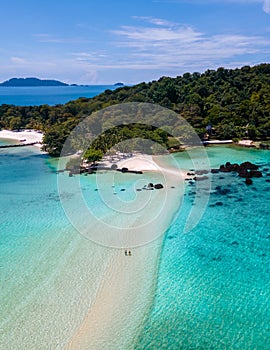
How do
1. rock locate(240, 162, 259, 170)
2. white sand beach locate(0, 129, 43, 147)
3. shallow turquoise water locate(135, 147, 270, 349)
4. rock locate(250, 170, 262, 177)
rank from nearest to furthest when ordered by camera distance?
shallow turquoise water locate(135, 147, 270, 349)
rock locate(250, 170, 262, 177)
rock locate(240, 162, 259, 170)
white sand beach locate(0, 129, 43, 147)

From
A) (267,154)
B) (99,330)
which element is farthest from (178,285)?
(267,154)

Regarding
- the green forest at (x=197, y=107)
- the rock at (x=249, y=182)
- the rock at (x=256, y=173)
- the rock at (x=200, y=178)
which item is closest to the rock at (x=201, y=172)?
the rock at (x=200, y=178)

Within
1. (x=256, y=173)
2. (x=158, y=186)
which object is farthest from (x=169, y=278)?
(x=256, y=173)

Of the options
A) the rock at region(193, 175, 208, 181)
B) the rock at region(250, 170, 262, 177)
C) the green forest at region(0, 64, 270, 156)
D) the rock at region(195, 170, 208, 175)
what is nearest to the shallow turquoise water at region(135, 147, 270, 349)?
the rock at region(193, 175, 208, 181)

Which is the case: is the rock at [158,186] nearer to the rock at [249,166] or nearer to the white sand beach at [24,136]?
the rock at [249,166]

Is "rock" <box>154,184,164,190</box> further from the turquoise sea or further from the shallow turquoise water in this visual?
the shallow turquoise water

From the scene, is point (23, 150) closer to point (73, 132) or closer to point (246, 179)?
point (73, 132)

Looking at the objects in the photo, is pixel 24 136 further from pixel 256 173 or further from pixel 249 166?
pixel 256 173
